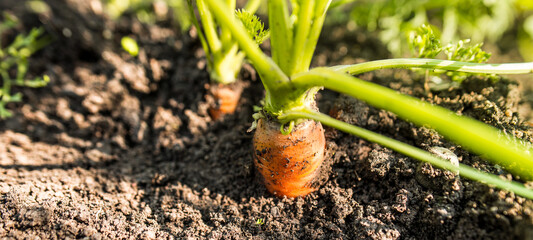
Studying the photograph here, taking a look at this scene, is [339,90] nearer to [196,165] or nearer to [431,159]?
[431,159]

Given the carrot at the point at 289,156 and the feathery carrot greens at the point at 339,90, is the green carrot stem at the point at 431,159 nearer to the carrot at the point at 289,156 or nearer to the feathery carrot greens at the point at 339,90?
the feathery carrot greens at the point at 339,90

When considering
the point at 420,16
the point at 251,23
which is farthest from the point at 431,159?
the point at 420,16

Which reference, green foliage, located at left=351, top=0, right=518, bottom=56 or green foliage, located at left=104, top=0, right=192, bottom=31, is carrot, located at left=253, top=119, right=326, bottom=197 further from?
green foliage, located at left=104, top=0, right=192, bottom=31

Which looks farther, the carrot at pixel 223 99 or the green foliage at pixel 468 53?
the carrot at pixel 223 99

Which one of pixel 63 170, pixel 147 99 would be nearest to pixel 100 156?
pixel 63 170

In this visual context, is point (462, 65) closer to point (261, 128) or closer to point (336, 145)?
point (336, 145)

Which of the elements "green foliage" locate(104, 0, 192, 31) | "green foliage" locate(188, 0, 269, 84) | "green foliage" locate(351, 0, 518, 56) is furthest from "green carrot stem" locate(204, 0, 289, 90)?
"green foliage" locate(104, 0, 192, 31)

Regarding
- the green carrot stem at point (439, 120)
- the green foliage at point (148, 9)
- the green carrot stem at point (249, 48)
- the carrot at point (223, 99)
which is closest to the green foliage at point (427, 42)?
the green carrot stem at point (439, 120)
